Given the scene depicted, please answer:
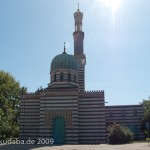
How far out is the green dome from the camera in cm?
4597

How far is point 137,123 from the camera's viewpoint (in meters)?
55.5

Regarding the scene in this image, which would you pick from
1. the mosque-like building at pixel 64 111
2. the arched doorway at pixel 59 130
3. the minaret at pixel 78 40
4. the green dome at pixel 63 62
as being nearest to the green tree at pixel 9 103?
the mosque-like building at pixel 64 111

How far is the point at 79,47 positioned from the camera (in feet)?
183

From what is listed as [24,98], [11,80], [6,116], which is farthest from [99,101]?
[11,80]

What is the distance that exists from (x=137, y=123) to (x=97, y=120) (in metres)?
16.2

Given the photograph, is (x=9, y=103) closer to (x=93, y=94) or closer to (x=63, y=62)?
(x=63, y=62)

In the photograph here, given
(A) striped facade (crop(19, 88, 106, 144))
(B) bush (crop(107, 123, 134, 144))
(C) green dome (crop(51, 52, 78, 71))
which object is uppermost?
(C) green dome (crop(51, 52, 78, 71))

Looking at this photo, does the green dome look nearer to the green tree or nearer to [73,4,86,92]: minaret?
[73,4,86,92]: minaret

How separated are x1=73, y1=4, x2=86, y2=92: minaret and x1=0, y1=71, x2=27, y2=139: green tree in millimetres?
12267

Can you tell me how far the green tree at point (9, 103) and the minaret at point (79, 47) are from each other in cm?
1227

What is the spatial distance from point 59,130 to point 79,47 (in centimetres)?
1966

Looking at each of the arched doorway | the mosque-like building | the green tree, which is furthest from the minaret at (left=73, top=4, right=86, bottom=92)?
the green tree

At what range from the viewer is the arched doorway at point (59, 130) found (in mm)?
40562

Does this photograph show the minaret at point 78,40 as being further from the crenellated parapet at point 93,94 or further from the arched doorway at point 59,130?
the arched doorway at point 59,130
